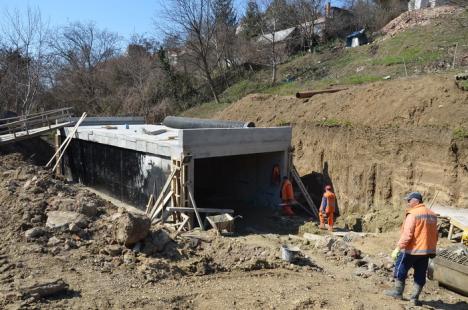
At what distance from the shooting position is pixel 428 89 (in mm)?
14664

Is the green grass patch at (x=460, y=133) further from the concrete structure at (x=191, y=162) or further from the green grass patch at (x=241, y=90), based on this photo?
the green grass patch at (x=241, y=90)

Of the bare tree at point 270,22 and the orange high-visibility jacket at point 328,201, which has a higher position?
the bare tree at point 270,22

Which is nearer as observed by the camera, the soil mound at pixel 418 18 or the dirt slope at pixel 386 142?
the dirt slope at pixel 386 142

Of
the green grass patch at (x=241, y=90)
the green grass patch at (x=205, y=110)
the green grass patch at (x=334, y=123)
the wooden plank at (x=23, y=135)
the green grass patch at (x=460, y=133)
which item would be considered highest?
the green grass patch at (x=241, y=90)

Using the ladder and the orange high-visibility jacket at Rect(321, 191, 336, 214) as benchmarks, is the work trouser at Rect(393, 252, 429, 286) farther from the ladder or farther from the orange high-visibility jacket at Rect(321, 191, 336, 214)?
the ladder

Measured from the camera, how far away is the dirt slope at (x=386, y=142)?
12.0m

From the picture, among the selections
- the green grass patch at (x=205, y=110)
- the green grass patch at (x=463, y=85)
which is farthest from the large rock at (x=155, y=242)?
the green grass patch at (x=205, y=110)

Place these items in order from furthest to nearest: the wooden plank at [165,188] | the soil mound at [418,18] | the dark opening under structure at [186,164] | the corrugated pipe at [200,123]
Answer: the soil mound at [418,18] < the corrugated pipe at [200,123] < the dark opening under structure at [186,164] < the wooden plank at [165,188]

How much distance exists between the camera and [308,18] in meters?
39.8

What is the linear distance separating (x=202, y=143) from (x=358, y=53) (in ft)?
74.5

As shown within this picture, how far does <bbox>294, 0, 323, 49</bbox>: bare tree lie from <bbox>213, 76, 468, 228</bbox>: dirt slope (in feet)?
73.5

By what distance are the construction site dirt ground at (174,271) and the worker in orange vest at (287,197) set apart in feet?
13.4

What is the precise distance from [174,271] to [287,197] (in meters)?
7.67

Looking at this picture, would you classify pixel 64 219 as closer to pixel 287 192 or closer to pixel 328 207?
pixel 328 207
